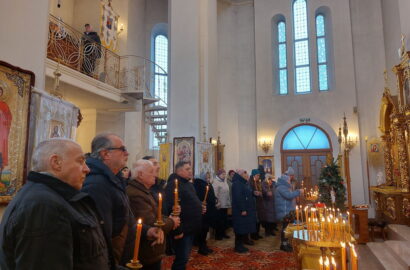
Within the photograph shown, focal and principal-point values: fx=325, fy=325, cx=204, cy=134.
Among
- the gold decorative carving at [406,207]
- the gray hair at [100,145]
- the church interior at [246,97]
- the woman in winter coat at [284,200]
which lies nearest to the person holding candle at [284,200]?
the woman in winter coat at [284,200]

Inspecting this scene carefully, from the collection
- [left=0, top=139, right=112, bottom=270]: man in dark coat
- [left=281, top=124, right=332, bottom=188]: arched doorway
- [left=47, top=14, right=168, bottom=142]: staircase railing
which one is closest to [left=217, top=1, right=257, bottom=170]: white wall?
[left=281, top=124, right=332, bottom=188]: arched doorway

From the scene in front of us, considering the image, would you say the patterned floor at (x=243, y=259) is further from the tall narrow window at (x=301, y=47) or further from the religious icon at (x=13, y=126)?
the tall narrow window at (x=301, y=47)

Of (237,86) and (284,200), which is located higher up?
(237,86)

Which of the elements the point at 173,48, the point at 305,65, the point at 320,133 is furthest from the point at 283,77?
the point at 173,48

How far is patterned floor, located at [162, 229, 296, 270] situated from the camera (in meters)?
5.27

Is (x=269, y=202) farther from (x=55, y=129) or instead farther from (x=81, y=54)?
(x=81, y=54)

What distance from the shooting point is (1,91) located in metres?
3.37

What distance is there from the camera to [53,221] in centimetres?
136

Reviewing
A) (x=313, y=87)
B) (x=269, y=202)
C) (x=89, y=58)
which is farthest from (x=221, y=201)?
(x=313, y=87)

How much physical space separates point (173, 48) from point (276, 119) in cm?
576

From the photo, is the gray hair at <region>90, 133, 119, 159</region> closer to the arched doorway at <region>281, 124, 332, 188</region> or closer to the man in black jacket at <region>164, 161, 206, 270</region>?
the man in black jacket at <region>164, 161, 206, 270</region>

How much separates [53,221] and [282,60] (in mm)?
14127

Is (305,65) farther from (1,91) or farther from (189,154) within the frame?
(1,91)

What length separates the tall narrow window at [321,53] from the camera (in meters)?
13.7
